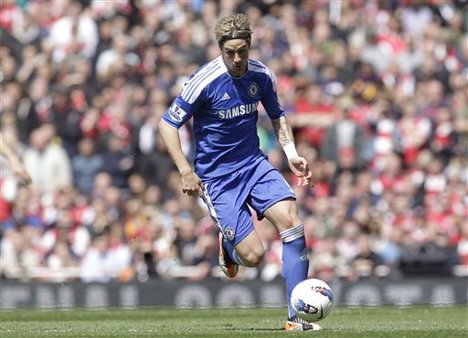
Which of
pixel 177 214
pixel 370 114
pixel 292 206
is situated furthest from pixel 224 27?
pixel 370 114

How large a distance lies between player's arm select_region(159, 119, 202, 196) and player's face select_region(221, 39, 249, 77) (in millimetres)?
740

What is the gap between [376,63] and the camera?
25234mm

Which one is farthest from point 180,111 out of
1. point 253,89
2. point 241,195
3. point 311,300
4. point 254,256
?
point 311,300

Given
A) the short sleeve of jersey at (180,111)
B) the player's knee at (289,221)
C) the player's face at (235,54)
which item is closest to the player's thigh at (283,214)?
the player's knee at (289,221)

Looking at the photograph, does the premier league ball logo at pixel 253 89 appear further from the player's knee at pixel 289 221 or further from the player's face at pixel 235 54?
the player's knee at pixel 289 221

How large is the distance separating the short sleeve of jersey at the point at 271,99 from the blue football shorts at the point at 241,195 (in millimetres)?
451

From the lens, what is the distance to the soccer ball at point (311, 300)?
11.6 metres

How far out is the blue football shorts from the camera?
41.0ft

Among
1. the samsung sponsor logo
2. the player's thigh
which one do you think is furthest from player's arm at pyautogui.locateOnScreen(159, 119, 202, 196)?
the player's thigh

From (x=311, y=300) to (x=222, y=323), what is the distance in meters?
2.34

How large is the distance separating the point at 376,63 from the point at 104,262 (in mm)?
7234

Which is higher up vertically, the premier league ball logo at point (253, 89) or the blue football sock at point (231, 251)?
the premier league ball logo at point (253, 89)

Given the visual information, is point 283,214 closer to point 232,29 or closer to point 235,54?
point 235,54

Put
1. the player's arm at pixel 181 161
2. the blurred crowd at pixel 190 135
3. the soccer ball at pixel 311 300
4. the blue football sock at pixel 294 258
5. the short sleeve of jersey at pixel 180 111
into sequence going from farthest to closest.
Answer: the blurred crowd at pixel 190 135, the short sleeve of jersey at pixel 180 111, the blue football sock at pixel 294 258, the player's arm at pixel 181 161, the soccer ball at pixel 311 300
